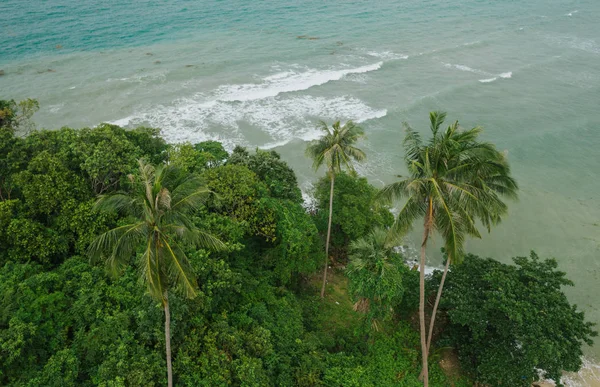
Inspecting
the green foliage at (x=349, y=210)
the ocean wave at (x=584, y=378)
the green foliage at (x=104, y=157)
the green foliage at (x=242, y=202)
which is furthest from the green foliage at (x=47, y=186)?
the ocean wave at (x=584, y=378)

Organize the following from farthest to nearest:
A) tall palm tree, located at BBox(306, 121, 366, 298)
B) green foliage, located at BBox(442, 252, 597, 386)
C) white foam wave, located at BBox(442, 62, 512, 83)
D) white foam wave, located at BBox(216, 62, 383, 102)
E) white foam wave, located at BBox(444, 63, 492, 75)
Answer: white foam wave, located at BBox(444, 63, 492, 75), white foam wave, located at BBox(442, 62, 512, 83), white foam wave, located at BBox(216, 62, 383, 102), tall palm tree, located at BBox(306, 121, 366, 298), green foliage, located at BBox(442, 252, 597, 386)

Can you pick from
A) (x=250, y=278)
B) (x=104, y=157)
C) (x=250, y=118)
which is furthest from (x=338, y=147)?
(x=250, y=118)

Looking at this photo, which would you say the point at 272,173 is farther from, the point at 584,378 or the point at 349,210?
the point at 584,378

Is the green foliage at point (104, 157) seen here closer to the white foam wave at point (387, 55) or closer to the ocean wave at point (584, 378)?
the ocean wave at point (584, 378)

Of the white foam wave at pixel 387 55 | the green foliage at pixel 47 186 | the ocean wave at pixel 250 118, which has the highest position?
the green foliage at pixel 47 186

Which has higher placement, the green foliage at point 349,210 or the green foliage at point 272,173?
the green foliage at point 272,173

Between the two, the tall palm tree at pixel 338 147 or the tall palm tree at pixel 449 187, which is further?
the tall palm tree at pixel 338 147

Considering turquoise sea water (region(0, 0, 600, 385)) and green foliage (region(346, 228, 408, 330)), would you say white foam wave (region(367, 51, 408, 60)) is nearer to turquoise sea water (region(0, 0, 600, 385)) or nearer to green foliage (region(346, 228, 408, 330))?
turquoise sea water (region(0, 0, 600, 385))

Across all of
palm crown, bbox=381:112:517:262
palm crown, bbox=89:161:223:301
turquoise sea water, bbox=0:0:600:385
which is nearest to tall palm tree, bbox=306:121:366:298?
palm crown, bbox=381:112:517:262
